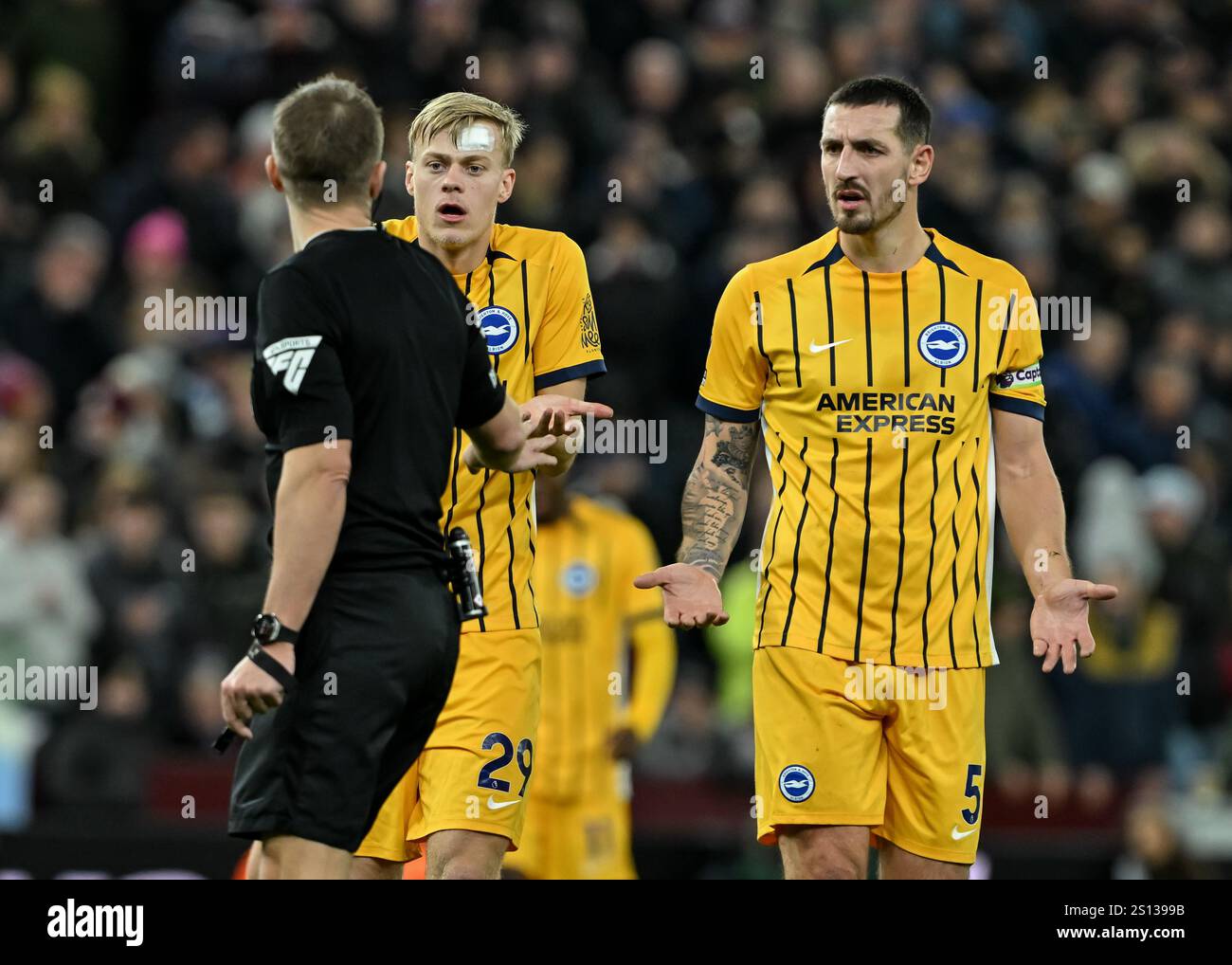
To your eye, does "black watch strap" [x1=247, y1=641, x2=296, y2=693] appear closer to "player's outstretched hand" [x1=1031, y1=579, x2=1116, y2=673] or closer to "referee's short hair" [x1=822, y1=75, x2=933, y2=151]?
"player's outstretched hand" [x1=1031, y1=579, x2=1116, y2=673]

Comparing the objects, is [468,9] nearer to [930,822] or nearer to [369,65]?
[369,65]

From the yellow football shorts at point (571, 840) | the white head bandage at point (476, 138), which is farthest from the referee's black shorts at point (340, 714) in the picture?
the yellow football shorts at point (571, 840)

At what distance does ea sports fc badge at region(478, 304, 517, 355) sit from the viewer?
6.94 meters

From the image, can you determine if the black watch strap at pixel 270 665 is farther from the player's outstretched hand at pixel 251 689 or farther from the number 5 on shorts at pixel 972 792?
the number 5 on shorts at pixel 972 792

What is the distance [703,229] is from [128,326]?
361cm

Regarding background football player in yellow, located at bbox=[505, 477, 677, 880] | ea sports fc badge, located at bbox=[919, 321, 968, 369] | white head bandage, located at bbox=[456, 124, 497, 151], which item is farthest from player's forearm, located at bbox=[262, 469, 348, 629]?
background football player in yellow, located at bbox=[505, 477, 677, 880]

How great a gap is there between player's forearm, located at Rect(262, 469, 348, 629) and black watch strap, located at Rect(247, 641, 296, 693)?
0.30ft

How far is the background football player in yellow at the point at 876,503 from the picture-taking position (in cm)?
650

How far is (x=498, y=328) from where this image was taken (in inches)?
273

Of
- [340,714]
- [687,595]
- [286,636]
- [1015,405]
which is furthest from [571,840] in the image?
[286,636]

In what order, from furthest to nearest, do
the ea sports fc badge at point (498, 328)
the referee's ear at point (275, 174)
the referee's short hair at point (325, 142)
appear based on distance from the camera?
the ea sports fc badge at point (498, 328) → the referee's ear at point (275, 174) → the referee's short hair at point (325, 142)

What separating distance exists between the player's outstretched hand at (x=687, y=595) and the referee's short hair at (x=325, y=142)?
158cm

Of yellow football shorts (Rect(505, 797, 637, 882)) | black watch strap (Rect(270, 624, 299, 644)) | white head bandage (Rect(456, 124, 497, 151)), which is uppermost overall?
white head bandage (Rect(456, 124, 497, 151))

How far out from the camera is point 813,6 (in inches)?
625
